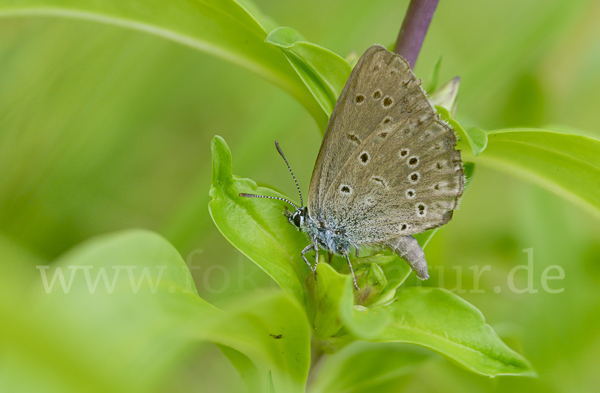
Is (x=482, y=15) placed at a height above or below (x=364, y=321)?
above

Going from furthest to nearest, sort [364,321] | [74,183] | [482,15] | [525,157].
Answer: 1. [482,15]
2. [74,183]
3. [525,157]
4. [364,321]

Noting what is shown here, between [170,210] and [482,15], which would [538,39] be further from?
[170,210]

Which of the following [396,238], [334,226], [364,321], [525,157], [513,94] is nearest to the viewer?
[364,321]

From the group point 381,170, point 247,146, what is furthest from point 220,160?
point 247,146

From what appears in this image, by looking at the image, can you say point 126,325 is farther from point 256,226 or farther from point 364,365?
point 364,365

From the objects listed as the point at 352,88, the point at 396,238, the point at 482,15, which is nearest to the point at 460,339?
the point at 396,238

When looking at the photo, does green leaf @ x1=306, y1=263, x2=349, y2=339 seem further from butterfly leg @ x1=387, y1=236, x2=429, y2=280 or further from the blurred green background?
the blurred green background
